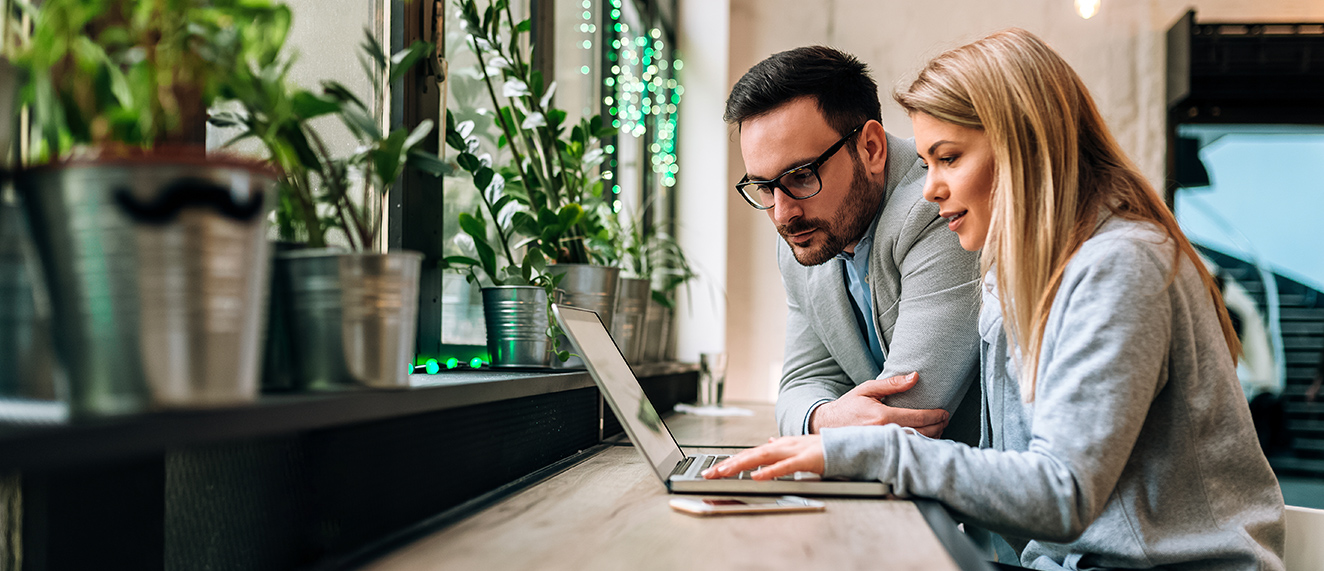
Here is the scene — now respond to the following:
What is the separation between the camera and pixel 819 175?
1.47 m

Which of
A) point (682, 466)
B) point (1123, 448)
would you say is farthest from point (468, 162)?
point (1123, 448)

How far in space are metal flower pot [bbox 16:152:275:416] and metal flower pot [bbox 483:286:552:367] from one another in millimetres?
722

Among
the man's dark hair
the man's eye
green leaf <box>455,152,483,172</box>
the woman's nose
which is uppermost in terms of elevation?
the man's dark hair

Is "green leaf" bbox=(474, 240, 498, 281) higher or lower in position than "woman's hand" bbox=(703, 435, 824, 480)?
higher

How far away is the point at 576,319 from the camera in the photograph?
1.00 metres

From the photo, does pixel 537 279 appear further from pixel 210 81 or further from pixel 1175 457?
pixel 1175 457

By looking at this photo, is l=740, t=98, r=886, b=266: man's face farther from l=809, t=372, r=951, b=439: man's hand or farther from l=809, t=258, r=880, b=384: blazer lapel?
l=809, t=372, r=951, b=439: man's hand

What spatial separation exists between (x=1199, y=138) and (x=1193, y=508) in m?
3.12

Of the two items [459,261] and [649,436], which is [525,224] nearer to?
[459,261]

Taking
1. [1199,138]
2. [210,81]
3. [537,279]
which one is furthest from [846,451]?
[1199,138]

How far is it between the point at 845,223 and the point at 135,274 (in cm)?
121

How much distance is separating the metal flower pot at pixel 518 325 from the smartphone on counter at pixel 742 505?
0.42m

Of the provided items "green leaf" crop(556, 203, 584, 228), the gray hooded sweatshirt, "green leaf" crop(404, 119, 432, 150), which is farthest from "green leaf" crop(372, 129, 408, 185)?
"green leaf" crop(556, 203, 584, 228)

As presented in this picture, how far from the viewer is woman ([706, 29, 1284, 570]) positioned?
80cm
